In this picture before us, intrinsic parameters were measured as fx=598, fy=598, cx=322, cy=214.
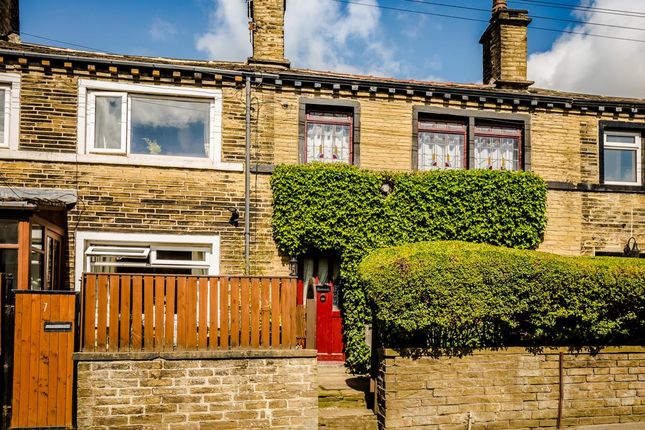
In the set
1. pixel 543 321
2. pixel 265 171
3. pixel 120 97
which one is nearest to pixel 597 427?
pixel 543 321

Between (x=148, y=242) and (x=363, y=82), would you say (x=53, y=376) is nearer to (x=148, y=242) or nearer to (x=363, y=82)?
(x=148, y=242)

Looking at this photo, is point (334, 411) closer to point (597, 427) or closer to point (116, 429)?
point (116, 429)

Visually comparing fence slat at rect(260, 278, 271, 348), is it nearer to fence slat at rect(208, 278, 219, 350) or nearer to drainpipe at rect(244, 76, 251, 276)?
fence slat at rect(208, 278, 219, 350)

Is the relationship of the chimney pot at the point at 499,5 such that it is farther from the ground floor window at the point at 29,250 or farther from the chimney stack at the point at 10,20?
the ground floor window at the point at 29,250

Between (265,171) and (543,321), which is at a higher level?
(265,171)

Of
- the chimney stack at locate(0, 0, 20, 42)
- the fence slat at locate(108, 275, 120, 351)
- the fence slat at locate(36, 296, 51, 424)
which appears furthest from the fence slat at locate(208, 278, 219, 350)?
the chimney stack at locate(0, 0, 20, 42)

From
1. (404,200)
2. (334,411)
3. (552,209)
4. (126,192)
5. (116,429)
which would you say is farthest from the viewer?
(552,209)

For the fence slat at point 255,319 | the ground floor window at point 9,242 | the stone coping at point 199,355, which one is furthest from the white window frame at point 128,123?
the stone coping at point 199,355

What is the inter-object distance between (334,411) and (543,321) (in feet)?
12.0

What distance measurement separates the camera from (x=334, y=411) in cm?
955

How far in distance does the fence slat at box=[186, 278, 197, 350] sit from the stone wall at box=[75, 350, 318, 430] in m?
0.25

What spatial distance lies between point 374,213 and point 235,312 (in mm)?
4668

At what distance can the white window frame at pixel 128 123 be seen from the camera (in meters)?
12.2

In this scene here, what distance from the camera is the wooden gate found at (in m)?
8.27
